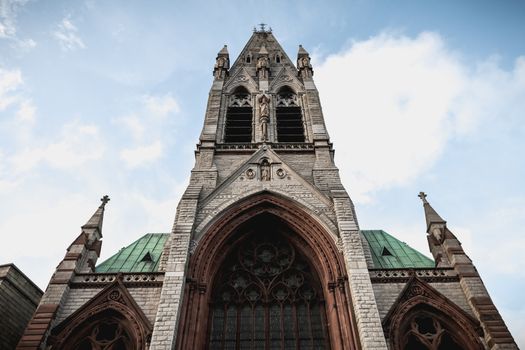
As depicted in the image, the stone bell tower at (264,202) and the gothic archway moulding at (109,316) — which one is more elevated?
the stone bell tower at (264,202)

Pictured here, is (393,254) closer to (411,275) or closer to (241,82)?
(411,275)

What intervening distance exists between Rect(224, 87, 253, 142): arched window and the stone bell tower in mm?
55

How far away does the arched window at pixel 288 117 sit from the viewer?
21172 millimetres

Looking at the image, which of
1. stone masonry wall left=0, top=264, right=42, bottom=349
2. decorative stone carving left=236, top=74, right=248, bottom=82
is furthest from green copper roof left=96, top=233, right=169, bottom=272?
decorative stone carving left=236, top=74, right=248, bottom=82

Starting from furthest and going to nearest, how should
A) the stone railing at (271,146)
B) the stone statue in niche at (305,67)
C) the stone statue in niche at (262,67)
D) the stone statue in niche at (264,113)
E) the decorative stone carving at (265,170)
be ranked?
the stone statue in niche at (305,67) < the stone statue in niche at (262,67) < the stone statue in niche at (264,113) < the stone railing at (271,146) < the decorative stone carving at (265,170)

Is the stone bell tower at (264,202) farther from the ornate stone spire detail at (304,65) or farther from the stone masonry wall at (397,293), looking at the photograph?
the stone masonry wall at (397,293)

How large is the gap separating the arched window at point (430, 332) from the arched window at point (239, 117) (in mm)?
11693

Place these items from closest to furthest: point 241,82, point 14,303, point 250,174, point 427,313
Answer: point 427,313 < point 14,303 < point 250,174 < point 241,82

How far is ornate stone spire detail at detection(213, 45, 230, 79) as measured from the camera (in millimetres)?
25359

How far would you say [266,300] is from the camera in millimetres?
14133

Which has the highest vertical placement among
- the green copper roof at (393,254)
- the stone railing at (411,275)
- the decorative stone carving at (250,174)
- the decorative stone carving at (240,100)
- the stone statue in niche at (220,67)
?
the stone statue in niche at (220,67)

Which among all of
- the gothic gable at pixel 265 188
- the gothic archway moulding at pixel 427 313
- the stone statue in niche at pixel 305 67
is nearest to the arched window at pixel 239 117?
the gothic gable at pixel 265 188

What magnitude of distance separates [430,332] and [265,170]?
886 centimetres

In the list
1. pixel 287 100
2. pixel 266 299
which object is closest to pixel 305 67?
pixel 287 100
